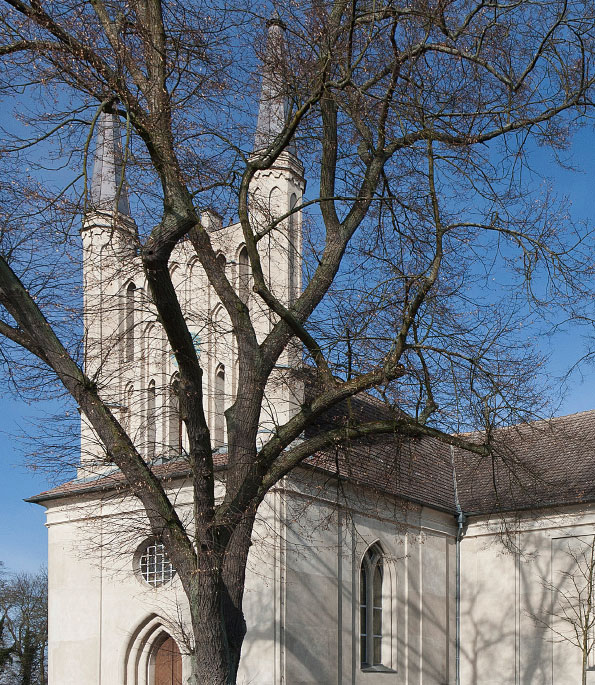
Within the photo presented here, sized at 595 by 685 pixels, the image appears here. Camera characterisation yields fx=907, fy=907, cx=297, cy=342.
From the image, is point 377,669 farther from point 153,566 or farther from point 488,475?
point 488,475

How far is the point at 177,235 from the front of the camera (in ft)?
26.4

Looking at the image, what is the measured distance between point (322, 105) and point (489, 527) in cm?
1438

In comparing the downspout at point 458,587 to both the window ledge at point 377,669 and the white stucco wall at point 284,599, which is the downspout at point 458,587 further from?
the window ledge at point 377,669

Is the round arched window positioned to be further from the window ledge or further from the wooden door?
the window ledge

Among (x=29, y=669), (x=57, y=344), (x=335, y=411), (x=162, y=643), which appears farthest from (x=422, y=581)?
(x=29, y=669)

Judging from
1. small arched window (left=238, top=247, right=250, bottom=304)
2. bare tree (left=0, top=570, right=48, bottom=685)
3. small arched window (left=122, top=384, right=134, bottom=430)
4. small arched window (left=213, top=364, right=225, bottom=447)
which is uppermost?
small arched window (left=238, top=247, right=250, bottom=304)

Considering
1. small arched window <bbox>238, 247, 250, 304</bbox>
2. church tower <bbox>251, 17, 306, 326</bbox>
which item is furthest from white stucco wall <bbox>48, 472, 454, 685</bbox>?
church tower <bbox>251, 17, 306, 326</bbox>

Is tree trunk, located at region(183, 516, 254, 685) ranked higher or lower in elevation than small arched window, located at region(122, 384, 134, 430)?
lower

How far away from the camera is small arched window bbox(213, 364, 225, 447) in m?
17.9

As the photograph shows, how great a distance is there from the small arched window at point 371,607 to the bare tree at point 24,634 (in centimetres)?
2251

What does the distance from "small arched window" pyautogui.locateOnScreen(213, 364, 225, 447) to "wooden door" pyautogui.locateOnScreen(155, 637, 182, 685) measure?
4.03 metres

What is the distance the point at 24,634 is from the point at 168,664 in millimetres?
23812

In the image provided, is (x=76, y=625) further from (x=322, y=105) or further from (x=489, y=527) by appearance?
(x=322, y=105)

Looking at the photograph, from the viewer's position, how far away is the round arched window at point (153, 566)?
17.9 meters
